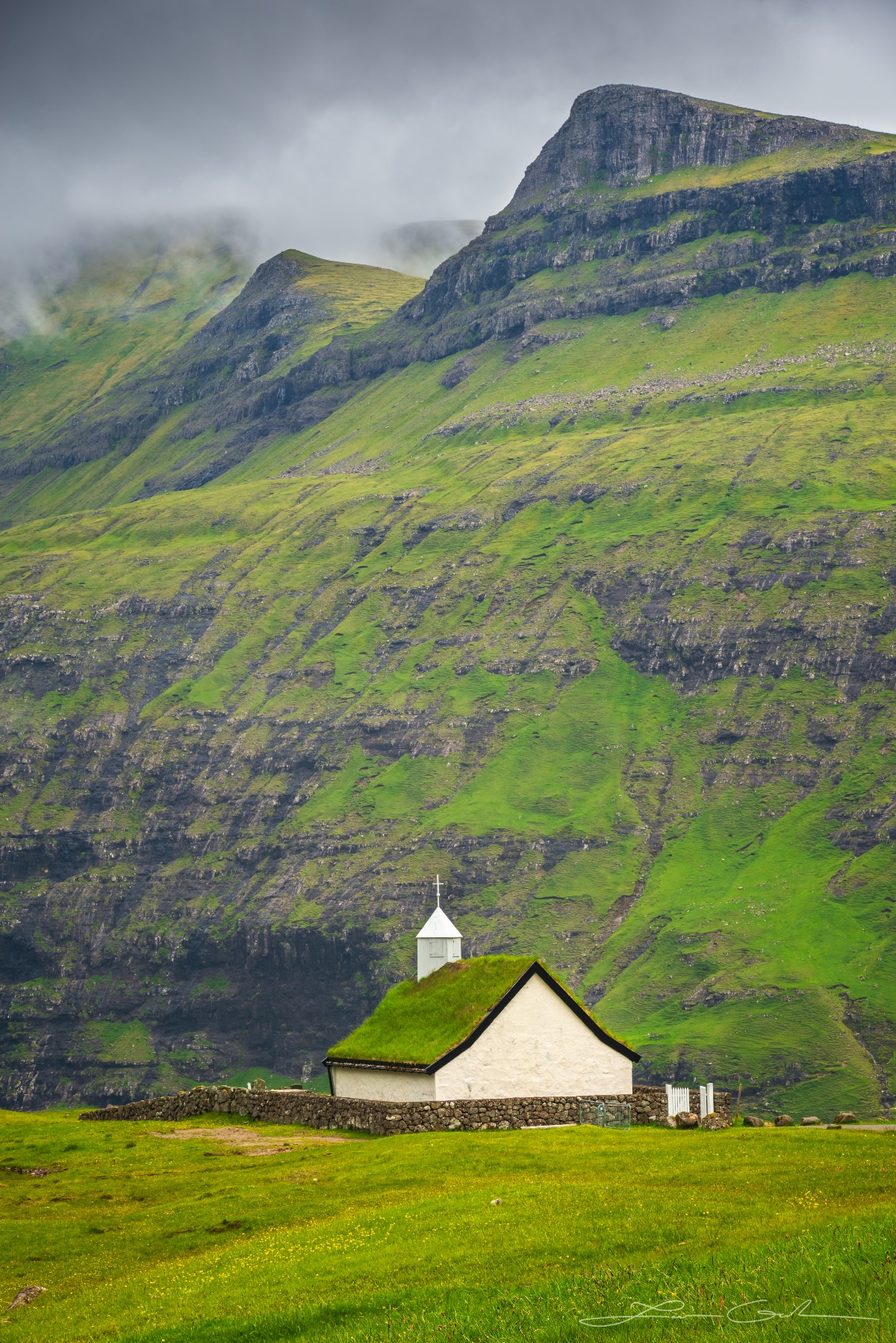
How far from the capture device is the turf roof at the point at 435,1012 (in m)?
64.5

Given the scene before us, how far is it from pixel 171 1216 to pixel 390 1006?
29057 millimetres

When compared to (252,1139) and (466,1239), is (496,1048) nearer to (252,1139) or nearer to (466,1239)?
(252,1139)

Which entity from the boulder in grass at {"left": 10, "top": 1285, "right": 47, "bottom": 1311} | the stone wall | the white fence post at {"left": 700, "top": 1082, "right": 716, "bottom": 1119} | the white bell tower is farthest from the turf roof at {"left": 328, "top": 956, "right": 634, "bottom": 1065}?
the boulder in grass at {"left": 10, "top": 1285, "right": 47, "bottom": 1311}

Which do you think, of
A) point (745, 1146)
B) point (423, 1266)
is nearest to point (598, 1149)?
point (745, 1146)

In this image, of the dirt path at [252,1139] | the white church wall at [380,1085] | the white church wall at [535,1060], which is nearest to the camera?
the dirt path at [252,1139]

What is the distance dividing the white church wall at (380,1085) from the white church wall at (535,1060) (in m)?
0.47

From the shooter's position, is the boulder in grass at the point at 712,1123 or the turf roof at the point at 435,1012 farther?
the turf roof at the point at 435,1012

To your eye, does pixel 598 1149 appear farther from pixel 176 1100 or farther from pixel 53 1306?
pixel 176 1100

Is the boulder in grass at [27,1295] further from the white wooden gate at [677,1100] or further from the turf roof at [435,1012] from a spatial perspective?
the white wooden gate at [677,1100]

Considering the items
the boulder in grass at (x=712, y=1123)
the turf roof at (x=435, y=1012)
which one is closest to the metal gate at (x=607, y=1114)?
the boulder in grass at (x=712, y=1123)

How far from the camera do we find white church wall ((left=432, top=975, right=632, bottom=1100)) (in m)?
62.9

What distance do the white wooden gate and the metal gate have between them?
153 cm

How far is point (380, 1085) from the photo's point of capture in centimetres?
6669

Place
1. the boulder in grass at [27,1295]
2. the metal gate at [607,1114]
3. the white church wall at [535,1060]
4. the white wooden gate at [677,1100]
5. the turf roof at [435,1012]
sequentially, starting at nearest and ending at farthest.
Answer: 1. the boulder in grass at [27,1295]
2. the metal gate at [607,1114]
3. the white wooden gate at [677,1100]
4. the white church wall at [535,1060]
5. the turf roof at [435,1012]
